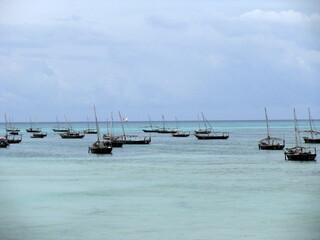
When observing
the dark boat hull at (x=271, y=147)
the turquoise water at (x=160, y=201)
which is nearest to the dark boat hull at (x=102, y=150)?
the turquoise water at (x=160, y=201)

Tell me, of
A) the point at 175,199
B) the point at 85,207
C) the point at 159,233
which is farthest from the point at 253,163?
the point at 159,233

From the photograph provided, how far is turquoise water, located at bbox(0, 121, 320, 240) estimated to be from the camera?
29.9m

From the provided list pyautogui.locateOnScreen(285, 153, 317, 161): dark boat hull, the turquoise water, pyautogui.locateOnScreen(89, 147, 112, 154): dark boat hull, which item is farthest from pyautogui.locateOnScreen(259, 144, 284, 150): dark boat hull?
pyautogui.locateOnScreen(89, 147, 112, 154): dark boat hull

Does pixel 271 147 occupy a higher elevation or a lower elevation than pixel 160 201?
higher

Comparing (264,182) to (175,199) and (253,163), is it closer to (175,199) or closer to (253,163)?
(175,199)

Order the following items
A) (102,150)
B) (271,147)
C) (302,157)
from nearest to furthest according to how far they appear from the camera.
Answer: (302,157)
(102,150)
(271,147)

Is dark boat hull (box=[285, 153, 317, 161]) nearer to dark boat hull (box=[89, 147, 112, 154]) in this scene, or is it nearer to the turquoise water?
the turquoise water

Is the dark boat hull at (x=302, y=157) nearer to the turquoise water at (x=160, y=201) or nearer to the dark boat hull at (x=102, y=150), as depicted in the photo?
Answer: the turquoise water at (x=160, y=201)

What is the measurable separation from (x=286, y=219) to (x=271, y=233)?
3261 mm

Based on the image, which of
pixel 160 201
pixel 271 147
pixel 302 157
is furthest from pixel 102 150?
pixel 160 201

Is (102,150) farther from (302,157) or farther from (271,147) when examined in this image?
(302,157)

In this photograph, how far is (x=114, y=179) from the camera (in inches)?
2018

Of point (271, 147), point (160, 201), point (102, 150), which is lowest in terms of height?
point (160, 201)

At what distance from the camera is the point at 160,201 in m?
38.3
